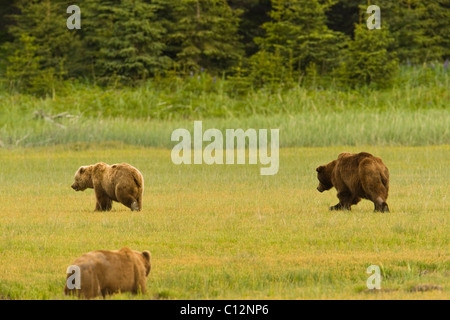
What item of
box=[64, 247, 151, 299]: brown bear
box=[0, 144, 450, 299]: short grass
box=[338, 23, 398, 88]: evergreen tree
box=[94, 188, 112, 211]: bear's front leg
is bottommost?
box=[0, 144, 450, 299]: short grass

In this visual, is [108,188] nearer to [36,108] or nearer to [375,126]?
[375,126]

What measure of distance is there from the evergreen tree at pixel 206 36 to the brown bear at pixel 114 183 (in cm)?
2386

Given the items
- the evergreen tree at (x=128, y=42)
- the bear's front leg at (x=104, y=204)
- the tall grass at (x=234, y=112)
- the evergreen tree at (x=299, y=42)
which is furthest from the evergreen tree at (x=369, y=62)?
the bear's front leg at (x=104, y=204)

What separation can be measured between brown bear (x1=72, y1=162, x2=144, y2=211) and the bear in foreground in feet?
8.88

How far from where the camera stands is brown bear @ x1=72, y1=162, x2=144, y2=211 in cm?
1156

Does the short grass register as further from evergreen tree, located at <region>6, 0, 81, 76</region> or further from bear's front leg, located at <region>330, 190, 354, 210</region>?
evergreen tree, located at <region>6, 0, 81, 76</region>

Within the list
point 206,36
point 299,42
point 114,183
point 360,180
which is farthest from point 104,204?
point 299,42

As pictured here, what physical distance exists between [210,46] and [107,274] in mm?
30926

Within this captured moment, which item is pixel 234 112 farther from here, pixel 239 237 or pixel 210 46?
pixel 239 237

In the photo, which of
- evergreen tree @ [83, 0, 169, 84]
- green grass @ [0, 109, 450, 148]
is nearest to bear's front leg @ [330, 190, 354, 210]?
green grass @ [0, 109, 450, 148]

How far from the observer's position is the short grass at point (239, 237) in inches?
297

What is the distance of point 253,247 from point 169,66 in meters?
27.8

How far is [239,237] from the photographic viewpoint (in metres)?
10.0

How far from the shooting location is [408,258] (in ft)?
28.5
